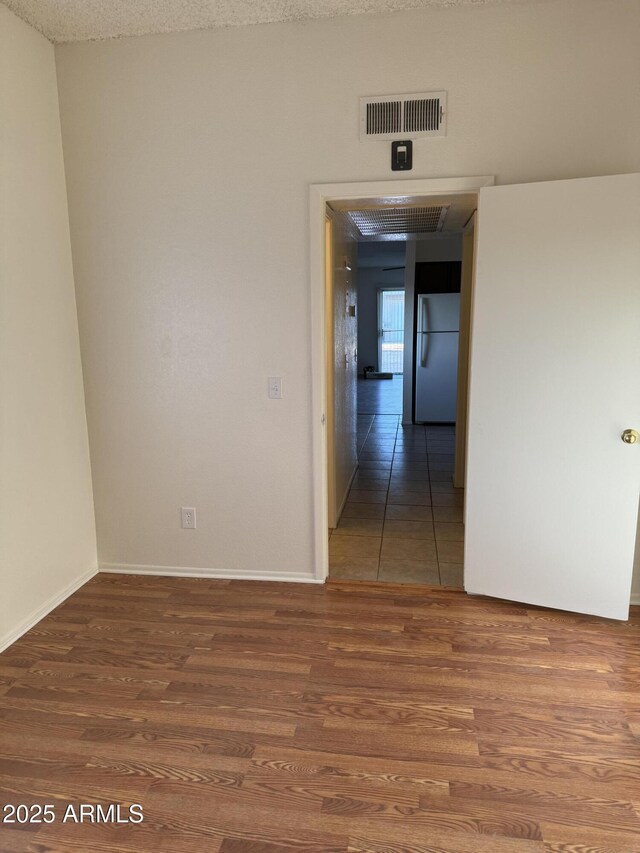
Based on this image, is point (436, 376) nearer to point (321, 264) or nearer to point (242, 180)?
point (321, 264)

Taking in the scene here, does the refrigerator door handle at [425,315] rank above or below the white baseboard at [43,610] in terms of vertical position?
above

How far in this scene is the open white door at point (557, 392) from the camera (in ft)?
8.31

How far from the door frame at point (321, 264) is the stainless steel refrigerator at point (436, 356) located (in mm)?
4375

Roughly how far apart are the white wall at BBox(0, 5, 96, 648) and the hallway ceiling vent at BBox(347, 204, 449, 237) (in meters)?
1.78

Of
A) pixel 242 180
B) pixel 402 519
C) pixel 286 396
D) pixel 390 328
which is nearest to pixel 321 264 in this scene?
pixel 242 180

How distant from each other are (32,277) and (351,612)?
2274 millimetres

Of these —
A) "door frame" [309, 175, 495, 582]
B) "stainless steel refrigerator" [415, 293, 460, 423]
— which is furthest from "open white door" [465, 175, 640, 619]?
"stainless steel refrigerator" [415, 293, 460, 423]

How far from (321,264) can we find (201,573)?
186cm

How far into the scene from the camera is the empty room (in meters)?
2.13

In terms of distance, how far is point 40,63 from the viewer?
110 inches

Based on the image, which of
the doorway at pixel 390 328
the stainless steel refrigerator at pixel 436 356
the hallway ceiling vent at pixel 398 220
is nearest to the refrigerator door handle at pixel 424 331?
the stainless steel refrigerator at pixel 436 356

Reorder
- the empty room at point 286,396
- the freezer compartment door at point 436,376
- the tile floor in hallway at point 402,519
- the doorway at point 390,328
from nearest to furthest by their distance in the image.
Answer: the empty room at point 286,396 < the tile floor in hallway at point 402,519 < the freezer compartment door at point 436,376 < the doorway at point 390,328

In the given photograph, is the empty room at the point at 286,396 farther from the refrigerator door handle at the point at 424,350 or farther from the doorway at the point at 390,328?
the doorway at the point at 390,328

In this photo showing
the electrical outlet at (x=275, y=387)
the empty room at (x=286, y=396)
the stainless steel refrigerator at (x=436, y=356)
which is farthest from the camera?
the stainless steel refrigerator at (x=436, y=356)
